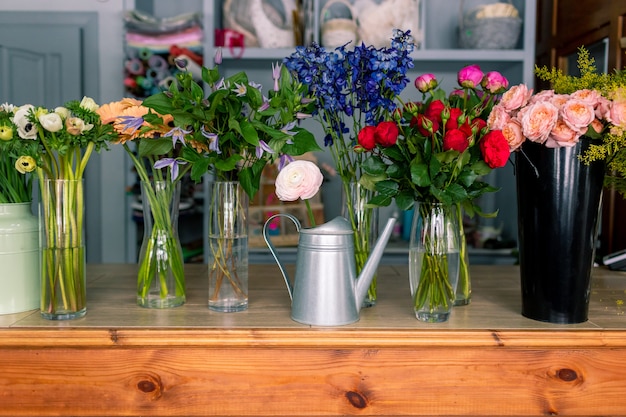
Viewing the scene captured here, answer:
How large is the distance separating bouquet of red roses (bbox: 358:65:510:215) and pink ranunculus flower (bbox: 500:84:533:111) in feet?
0.15

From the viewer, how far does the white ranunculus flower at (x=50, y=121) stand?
0.98 meters

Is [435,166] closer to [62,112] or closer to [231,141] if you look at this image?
[231,141]

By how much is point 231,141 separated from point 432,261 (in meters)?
0.41

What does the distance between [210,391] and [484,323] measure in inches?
18.7

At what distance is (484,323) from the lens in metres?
1.03

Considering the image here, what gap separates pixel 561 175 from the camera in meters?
1.01

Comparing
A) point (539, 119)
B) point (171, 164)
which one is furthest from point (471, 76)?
point (171, 164)

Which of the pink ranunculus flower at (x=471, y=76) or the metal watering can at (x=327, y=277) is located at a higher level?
the pink ranunculus flower at (x=471, y=76)

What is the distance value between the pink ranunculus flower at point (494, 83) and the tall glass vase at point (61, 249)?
0.74 m

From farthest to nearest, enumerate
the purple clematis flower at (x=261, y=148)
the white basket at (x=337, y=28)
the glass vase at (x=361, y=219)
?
the white basket at (x=337, y=28)
the glass vase at (x=361, y=219)
the purple clematis flower at (x=261, y=148)

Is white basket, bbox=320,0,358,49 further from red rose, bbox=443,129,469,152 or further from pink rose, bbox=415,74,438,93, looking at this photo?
red rose, bbox=443,129,469,152

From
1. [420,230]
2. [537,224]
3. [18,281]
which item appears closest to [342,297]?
[420,230]

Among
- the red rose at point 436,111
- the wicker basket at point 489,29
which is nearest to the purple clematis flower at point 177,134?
the red rose at point 436,111

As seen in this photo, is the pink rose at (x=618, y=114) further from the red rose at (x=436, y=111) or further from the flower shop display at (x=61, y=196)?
the flower shop display at (x=61, y=196)
